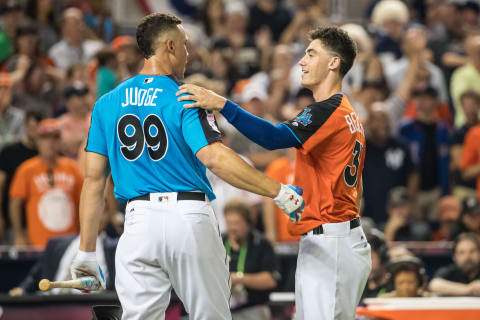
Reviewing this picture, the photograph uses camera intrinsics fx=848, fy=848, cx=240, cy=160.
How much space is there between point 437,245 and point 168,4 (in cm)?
751

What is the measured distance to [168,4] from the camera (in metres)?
15.0

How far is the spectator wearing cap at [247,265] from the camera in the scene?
7.57 meters

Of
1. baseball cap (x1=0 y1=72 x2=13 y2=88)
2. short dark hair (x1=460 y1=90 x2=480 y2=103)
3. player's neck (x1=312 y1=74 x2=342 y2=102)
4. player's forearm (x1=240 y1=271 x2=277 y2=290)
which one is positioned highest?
baseball cap (x1=0 y1=72 x2=13 y2=88)

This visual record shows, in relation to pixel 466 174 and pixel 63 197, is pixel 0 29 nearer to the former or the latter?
pixel 63 197

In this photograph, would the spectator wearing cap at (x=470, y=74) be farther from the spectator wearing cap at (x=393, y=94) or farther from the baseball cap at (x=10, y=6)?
the baseball cap at (x=10, y=6)

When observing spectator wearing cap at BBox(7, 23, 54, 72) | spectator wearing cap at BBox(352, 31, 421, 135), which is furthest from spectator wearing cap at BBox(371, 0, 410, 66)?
spectator wearing cap at BBox(7, 23, 54, 72)

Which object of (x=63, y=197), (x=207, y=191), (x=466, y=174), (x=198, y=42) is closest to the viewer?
(x=207, y=191)

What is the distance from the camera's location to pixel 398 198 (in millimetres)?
9836

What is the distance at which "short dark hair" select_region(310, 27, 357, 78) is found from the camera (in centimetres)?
543

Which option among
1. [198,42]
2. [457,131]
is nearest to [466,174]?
[457,131]

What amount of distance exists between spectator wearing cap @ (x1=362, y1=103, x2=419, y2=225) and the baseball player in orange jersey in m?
4.94

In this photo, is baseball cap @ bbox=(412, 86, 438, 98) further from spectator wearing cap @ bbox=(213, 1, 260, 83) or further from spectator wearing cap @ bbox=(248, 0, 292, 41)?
spectator wearing cap @ bbox=(248, 0, 292, 41)

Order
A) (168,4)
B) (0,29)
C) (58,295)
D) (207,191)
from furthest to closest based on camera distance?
(168,4) → (0,29) → (58,295) → (207,191)

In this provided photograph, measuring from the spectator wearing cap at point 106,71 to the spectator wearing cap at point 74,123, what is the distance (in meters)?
0.52
